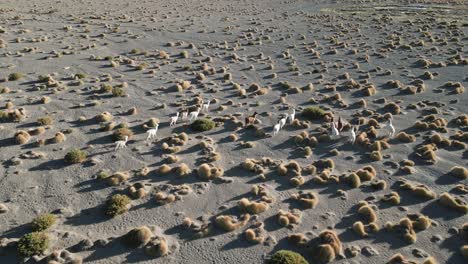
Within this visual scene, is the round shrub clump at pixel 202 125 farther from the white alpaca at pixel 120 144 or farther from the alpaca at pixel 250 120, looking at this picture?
the white alpaca at pixel 120 144

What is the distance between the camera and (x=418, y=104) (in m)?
44.2

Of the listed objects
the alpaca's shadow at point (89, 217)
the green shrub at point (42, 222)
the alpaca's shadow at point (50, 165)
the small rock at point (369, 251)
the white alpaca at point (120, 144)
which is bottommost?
the alpaca's shadow at point (89, 217)

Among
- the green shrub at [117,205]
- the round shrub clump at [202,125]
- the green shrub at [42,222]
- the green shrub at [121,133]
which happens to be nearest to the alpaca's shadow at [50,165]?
the green shrub at [121,133]

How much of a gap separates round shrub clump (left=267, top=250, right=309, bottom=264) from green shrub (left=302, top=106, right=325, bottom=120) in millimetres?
20770

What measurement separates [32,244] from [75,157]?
9661 millimetres

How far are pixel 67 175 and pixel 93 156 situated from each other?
3020mm

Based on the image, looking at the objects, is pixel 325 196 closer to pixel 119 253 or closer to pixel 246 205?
pixel 246 205

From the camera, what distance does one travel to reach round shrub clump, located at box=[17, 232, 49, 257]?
812 inches

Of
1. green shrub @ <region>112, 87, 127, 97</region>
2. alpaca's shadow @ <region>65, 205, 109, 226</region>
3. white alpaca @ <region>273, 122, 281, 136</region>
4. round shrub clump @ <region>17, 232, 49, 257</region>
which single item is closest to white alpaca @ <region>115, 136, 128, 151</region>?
alpaca's shadow @ <region>65, 205, 109, 226</region>

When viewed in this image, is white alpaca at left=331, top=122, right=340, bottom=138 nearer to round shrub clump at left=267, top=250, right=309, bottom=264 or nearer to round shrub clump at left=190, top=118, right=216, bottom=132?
round shrub clump at left=190, top=118, right=216, bottom=132

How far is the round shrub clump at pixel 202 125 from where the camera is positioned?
36.1m

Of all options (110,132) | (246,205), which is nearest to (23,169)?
(110,132)

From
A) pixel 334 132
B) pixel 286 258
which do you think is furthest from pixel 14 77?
pixel 286 258

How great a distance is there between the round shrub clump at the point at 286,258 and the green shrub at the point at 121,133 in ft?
57.9
